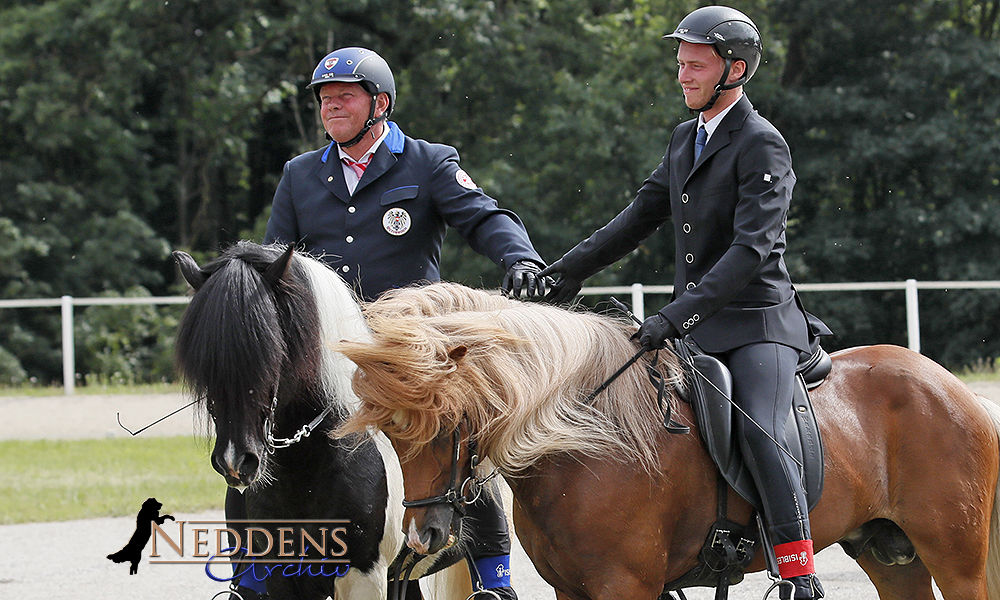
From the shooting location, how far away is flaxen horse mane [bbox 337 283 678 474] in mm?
2830

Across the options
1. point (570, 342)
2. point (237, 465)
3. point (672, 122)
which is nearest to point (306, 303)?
point (237, 465)

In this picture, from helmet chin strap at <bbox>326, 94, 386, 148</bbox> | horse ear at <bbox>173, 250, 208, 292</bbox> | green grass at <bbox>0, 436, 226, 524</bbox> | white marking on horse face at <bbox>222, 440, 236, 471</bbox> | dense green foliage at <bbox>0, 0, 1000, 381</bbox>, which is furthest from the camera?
dense green foliage at <bbox>0, 0, 1000, 381</bbox>

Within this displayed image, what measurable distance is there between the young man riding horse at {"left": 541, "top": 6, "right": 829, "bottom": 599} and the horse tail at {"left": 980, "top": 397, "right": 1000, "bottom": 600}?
0.82 m

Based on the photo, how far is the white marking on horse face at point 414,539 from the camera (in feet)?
9.07

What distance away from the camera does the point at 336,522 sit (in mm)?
3441

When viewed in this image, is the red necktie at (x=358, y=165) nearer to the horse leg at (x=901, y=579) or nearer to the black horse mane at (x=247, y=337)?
the black horse mane at (x=247, y=337)

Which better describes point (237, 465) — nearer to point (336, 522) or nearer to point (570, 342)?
point (336, 522)

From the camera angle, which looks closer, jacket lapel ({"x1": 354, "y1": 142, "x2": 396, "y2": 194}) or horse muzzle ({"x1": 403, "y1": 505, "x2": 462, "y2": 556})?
horse muzzle ({"x1": 403, "y1": 505, "x2": 462, "y2": 556})

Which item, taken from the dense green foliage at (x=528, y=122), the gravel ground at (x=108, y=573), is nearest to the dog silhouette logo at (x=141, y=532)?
the gravel ground at (x=108, y=573)

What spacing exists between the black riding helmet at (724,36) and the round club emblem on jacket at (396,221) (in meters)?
1.21

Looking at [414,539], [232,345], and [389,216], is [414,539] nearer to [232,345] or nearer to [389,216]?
[232,345]

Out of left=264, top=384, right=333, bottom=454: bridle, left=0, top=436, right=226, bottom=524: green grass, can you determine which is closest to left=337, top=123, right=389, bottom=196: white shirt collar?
left=264, top=384, right=333, bottom=454: bridle

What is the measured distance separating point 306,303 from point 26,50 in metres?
17.6

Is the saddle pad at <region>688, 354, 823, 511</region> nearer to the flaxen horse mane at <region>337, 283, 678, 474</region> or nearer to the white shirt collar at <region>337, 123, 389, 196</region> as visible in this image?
the flaxen horse mane at <region>337, 283, 678, 474</region>
